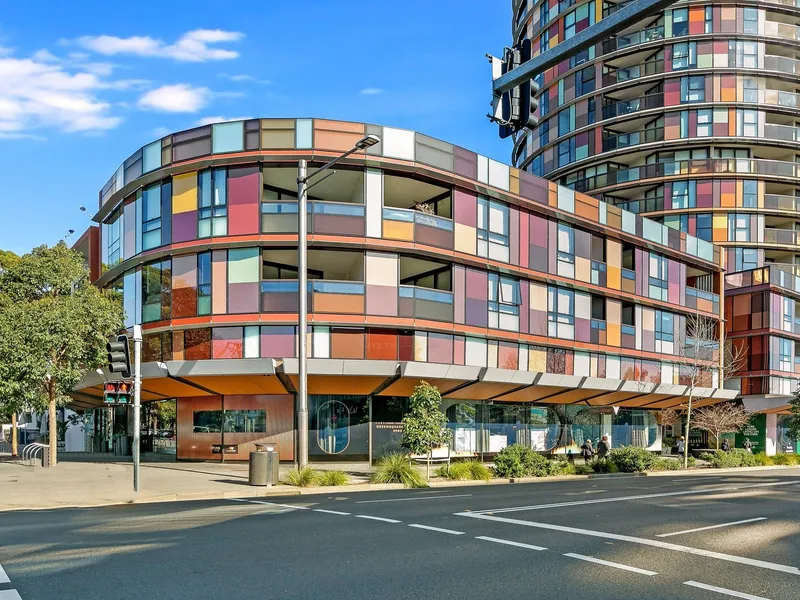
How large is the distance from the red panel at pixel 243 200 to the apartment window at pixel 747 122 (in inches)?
1850

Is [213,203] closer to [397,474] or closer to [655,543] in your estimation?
[397,474]

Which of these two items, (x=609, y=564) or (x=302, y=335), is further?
(x=302, y=335)

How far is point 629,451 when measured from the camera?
3219 centimetres

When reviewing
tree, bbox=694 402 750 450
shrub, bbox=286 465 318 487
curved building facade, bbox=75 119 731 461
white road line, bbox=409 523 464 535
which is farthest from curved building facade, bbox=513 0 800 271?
white road line, bbox=409 523 464 535

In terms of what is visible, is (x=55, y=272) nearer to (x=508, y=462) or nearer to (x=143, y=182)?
(x=143, y=182)

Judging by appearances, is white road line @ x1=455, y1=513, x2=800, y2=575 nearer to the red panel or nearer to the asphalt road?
the asphalt road

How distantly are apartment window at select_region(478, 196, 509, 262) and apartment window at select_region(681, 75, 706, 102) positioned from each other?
3521cm

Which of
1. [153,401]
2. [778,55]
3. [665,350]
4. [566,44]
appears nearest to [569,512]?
[566,44]

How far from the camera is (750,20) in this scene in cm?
6272

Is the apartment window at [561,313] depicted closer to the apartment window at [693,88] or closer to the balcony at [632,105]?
the balcony at [632,105]

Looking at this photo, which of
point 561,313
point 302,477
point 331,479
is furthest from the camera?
point 561,313

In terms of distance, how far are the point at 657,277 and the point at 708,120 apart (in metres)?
24.4

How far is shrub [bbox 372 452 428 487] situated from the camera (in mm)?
22312

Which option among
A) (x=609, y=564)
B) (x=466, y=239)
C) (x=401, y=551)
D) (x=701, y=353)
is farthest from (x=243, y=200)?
(x=701, y=353)
